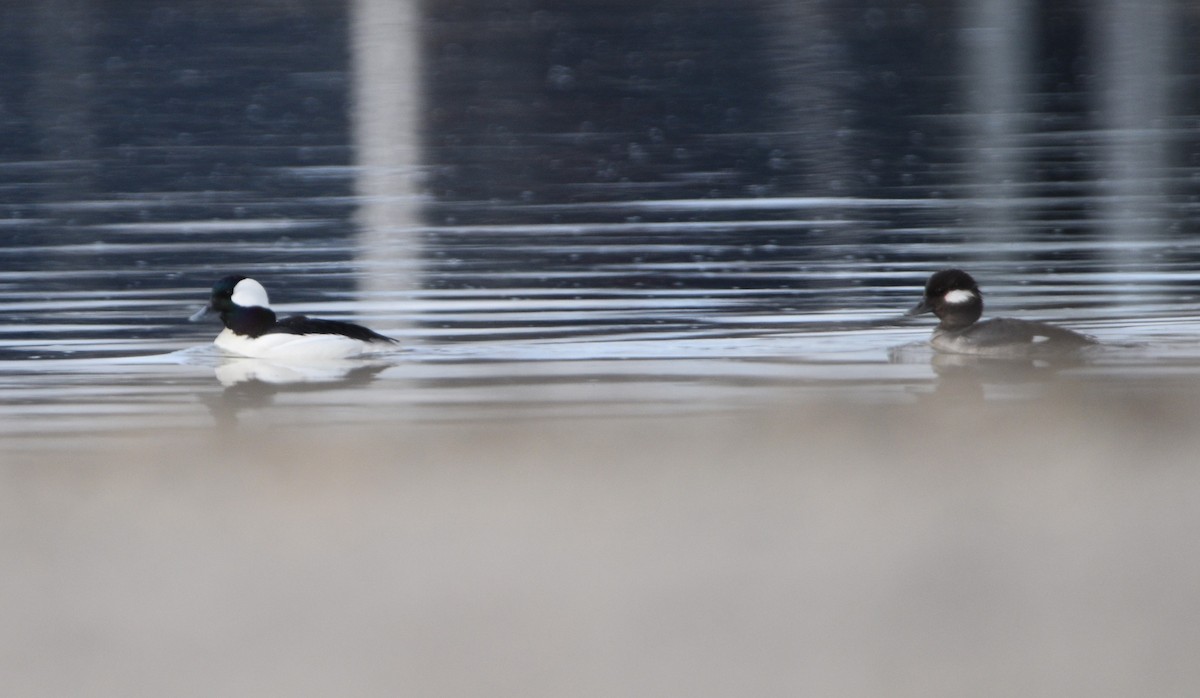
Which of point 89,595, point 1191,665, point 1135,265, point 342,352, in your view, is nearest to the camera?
point 1191,665

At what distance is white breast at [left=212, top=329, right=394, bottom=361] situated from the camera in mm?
11680

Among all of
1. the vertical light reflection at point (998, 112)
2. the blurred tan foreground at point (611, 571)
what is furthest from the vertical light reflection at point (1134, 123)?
the blurred tan foreground at point (611, 571)

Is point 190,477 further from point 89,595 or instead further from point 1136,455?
point 1136,455

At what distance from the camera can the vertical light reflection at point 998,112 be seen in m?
18.3

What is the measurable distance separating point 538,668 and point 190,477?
277cm

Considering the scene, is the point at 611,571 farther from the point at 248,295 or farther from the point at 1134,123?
the point at 1134,123

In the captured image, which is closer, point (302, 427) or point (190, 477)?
point (190, 477)

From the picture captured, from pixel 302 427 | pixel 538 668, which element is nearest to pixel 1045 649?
pixel 538 668

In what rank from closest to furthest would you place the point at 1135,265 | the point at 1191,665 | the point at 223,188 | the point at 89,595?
the point at 1191,665 → the point at 89,595 → the point at 1135,265 → the point at 223,188

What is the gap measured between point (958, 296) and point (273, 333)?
372 centimetres

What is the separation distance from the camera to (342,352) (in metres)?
11.7

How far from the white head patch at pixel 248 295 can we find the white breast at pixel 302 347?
0.19 meters

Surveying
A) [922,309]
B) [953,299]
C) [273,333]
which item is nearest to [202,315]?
[273,333]

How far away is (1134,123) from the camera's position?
25.5 metres
